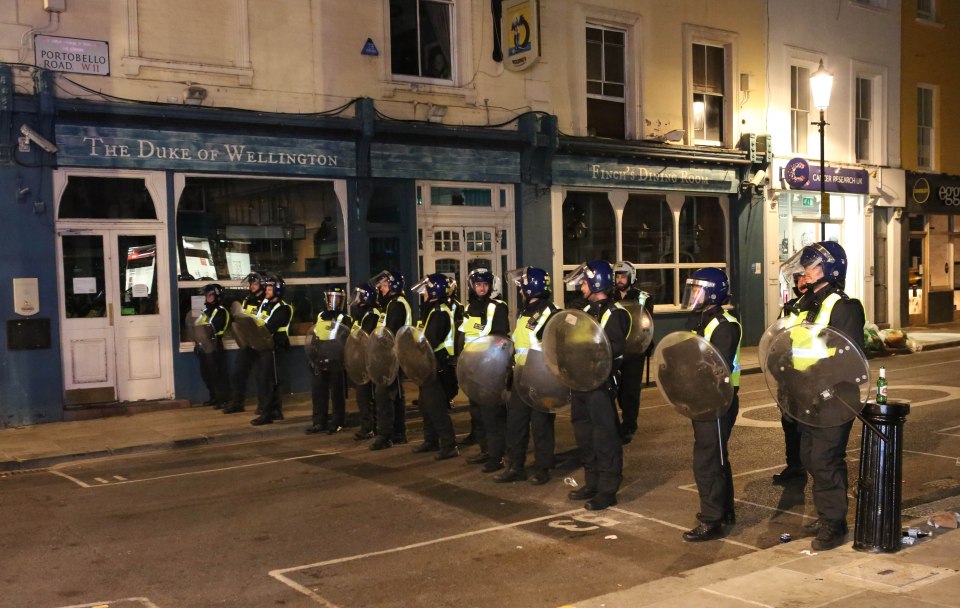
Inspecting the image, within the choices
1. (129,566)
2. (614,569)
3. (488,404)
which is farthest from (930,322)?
(129,566)

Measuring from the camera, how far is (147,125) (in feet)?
44.6

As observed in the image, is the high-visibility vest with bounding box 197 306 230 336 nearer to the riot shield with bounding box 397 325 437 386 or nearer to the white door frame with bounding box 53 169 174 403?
the white door frame with bounding box 53 169 174 403

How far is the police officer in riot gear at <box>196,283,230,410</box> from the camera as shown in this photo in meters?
13.7

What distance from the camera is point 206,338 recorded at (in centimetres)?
1374

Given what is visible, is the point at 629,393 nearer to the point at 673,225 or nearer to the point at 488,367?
the point at 488,367

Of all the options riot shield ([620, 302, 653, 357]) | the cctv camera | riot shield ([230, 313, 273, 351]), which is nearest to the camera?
riot shield ([620, 302, 653, 357])

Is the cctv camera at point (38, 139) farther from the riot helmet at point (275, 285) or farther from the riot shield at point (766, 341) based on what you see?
the riot shield at point (766, 341)

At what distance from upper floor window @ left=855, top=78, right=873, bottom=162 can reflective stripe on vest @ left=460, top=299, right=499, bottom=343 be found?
17760 millimetres

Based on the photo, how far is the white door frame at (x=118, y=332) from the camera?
13211 mm

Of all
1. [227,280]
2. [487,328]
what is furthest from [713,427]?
[227,280]

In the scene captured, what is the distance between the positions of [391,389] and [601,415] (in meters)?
3.47

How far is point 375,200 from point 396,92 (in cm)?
190

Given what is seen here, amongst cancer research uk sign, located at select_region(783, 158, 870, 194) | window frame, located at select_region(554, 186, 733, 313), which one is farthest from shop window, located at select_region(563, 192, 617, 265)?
cancer research uk sign, located at select_region(783, 158, 870, 194)

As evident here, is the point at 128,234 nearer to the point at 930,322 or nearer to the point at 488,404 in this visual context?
the point at 488,404
